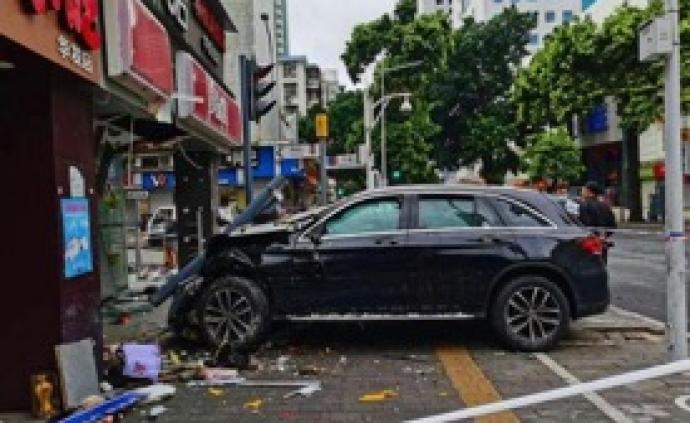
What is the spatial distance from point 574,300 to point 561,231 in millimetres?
725

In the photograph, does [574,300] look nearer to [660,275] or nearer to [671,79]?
[671,79]

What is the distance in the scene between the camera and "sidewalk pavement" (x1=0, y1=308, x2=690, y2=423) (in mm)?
6848

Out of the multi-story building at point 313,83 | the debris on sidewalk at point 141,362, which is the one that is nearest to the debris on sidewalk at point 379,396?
the debris on sidewalk at point 141,362

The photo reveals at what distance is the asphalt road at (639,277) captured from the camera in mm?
13195

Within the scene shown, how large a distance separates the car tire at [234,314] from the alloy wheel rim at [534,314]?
253cm

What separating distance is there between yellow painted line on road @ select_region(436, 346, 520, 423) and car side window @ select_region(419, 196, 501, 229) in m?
1.31

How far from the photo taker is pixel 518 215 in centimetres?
965

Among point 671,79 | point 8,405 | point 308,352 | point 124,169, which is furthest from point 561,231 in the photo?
point 124,169

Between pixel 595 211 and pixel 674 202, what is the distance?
5271 millimetres

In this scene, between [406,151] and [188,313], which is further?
[406,151]

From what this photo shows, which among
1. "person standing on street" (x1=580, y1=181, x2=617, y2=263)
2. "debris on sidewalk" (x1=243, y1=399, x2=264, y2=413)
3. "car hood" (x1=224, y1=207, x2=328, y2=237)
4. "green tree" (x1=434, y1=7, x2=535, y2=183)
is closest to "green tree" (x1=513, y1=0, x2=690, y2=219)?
"green tree" (x1=434, y1=7, x2=535, y2=183)

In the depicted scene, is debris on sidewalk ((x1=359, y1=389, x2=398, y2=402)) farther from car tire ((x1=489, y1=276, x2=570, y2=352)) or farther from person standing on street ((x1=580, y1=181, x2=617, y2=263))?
person standing on street ((x1=580, y1=181, x2=617, y2=263))

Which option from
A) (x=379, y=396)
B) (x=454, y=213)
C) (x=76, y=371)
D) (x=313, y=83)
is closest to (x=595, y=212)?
(x=454, y=213)

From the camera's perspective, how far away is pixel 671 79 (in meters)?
7.64
